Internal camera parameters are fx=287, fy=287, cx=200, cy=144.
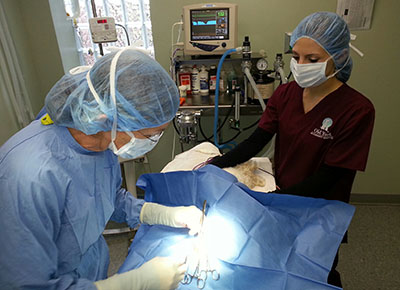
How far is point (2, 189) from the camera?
2.26 feet

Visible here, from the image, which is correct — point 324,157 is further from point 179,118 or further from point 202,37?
point 202,37

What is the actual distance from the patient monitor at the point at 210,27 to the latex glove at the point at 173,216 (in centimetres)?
120

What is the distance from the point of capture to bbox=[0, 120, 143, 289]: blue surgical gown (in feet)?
2.22

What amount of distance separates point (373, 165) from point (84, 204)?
96.2 inches

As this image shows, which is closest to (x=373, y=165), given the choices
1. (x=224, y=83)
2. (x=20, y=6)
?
(x=224, y=83)

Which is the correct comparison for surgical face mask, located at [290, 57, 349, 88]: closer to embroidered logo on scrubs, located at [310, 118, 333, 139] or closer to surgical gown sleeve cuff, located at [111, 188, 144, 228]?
embroidered logo on scrubs, located at [310, 118, 333, 139]

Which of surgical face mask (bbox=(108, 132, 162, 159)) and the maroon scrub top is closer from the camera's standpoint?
surgical face mask (bbox=(108, 132, 162, 159))

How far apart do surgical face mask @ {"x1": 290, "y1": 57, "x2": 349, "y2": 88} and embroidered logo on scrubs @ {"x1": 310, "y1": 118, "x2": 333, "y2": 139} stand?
168 millimetres

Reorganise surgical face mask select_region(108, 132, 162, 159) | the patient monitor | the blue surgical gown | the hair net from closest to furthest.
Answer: the blue surgical gown < the hair net < surgical face mask select_region(108, 132, 162, 159) < the patient monitor

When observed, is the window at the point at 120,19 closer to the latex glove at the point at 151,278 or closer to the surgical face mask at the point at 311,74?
the surgical face mask at the point at 311,74

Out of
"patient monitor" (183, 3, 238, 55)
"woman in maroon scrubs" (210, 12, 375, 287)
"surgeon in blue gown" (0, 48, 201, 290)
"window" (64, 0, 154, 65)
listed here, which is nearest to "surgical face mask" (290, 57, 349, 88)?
"woman in maroon scrubs" (210, 12, 375, 287)

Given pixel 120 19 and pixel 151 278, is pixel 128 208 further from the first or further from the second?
pixel 120 19

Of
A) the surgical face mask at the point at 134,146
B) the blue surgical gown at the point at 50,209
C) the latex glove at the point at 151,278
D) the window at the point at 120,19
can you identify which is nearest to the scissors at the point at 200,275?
the latex glove at the point at 151,278

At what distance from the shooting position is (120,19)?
2645 mm
